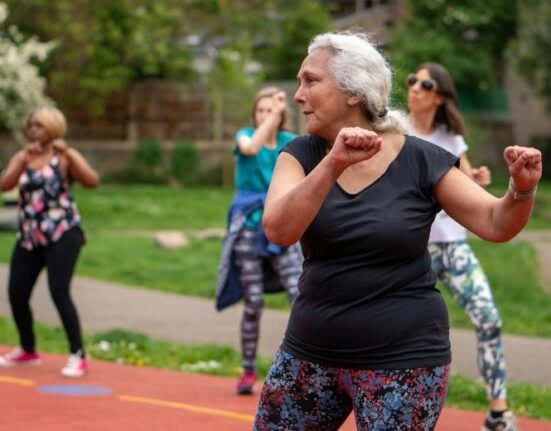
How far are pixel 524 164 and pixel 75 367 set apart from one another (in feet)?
16.7

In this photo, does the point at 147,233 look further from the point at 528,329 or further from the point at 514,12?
the point at 514,12

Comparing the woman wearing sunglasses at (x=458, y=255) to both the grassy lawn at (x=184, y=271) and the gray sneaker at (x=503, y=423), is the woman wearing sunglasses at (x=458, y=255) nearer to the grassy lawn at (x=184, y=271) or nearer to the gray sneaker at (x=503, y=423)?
the gray sneaker at (x=503, y=423)

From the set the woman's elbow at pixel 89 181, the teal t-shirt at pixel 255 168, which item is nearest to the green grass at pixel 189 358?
the teal t-shirt at pixel 255 168

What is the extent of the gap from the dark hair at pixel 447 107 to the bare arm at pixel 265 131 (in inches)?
36.6

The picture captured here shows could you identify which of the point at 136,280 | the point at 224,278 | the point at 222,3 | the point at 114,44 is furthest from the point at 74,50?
the point at 224,278

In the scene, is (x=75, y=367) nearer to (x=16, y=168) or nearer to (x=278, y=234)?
(x=16, y=168)

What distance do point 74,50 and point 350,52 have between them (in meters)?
27.8

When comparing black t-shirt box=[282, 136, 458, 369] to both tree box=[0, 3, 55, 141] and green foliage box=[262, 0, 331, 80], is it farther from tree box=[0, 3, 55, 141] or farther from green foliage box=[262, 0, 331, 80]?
green foliage box=[262, 0, 331, 80]

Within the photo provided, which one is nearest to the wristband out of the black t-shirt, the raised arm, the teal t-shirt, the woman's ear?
the raised arm

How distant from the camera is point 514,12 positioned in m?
38.3

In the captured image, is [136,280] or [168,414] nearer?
[168,414]

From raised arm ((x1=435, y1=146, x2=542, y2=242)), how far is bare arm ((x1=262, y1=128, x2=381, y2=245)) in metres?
0.40

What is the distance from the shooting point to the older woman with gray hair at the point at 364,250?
11.9 feet

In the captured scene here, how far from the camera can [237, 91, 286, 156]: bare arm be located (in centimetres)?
723
